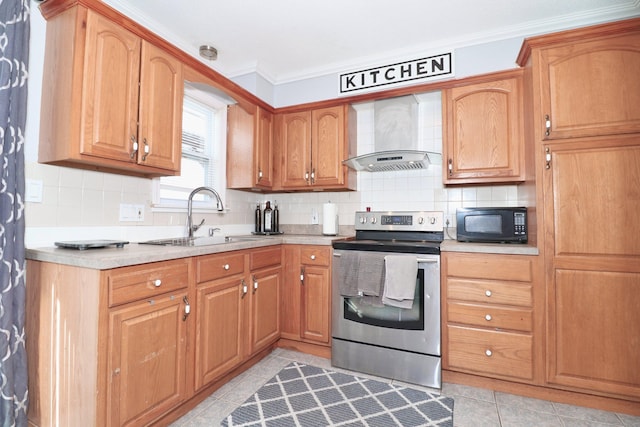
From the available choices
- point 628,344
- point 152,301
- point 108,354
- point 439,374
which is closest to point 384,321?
point 439,374

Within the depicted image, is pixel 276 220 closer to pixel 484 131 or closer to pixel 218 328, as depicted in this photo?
pixel 218 328

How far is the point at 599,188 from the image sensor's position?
1866 mm

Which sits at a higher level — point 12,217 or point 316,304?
point 12,217

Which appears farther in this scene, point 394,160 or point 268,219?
point 268,219

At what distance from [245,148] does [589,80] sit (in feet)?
8.20

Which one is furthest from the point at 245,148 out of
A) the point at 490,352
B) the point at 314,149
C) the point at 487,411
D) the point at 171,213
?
the point at 487,411

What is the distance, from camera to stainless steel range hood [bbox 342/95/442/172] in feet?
8.91

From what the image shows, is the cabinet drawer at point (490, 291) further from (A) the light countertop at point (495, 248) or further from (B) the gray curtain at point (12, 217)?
(B) the gray curtain at point (12, 217)

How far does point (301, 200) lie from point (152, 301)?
199 cm

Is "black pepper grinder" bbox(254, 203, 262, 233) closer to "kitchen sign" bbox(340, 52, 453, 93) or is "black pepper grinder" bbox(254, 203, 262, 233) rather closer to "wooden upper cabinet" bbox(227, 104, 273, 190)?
"wooden upper cabinet" bbox(227, 104, 273, 190)

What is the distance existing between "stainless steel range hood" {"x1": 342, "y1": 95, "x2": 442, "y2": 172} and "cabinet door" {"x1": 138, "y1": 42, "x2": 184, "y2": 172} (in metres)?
1.39

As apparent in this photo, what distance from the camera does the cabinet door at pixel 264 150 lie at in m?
2.92

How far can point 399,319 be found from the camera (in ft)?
7.32

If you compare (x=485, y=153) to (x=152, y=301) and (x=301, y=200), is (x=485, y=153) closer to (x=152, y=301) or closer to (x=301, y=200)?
(x=301, y=200)
